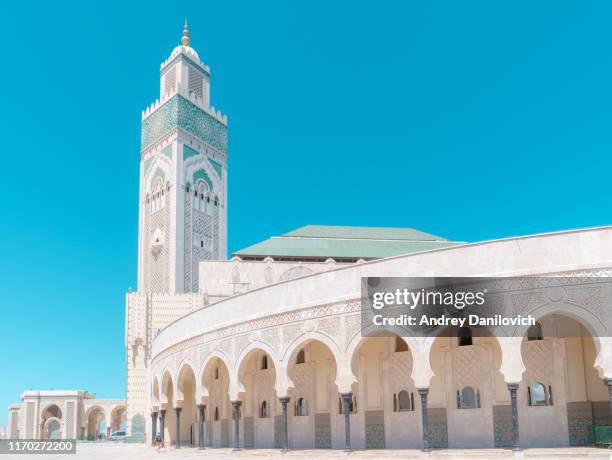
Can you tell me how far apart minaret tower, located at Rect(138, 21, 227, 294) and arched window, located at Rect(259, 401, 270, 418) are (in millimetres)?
22196

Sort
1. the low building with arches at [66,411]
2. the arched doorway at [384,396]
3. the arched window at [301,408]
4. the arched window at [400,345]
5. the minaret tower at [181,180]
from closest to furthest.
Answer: the arched doorway at [384,396] → the arched window at [400,345] → the arched window at [301,408] → the minaret tower at [181,180] → the low building with arches at [66,411]

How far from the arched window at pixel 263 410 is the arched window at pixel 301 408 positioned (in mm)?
1396

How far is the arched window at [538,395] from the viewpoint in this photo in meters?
16.7

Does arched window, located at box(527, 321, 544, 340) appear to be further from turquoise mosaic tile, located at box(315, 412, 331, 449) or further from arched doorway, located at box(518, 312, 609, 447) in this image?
turquoise mosaic tile, located at box(315, 412, 331, 449)

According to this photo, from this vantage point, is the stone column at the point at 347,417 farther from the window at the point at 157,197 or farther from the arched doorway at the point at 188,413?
the window at the point at 157,197

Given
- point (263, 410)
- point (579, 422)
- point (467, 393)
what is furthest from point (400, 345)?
point (263, 410)

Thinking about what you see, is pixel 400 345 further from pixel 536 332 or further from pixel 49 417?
pixel 49 417

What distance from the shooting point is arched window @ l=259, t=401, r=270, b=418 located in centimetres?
2213

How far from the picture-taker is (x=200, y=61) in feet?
169

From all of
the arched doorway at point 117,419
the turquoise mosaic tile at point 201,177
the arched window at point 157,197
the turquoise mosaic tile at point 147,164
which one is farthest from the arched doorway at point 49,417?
the turquoise mosaic tile at point 201,177

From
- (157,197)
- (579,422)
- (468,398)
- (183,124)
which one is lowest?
(579,422)

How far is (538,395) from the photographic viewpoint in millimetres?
16766

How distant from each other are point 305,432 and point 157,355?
10.5m

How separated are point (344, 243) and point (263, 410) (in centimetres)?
1368
